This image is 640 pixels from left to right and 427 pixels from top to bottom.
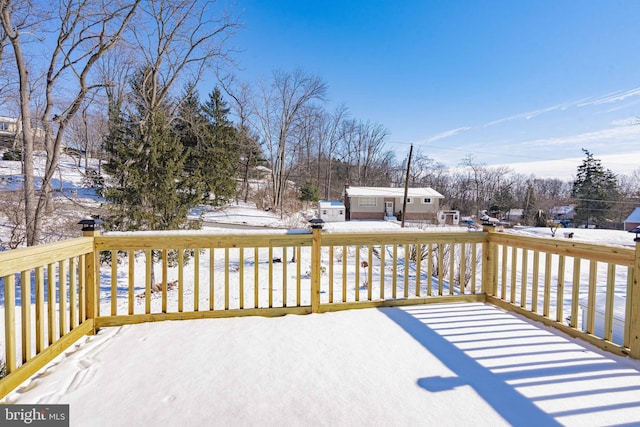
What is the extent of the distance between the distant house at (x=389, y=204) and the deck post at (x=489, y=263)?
20685 millimetres

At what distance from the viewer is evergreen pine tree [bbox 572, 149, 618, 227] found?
26078mm

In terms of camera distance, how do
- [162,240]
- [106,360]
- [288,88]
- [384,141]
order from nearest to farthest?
[106,360] < [162,240] < [288,88] < [384,141]

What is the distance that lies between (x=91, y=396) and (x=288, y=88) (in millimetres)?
22887

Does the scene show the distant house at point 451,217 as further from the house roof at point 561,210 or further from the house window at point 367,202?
the house roof at point 561,210

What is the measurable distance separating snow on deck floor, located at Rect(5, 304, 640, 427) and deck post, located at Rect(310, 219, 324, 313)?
0.23 meters

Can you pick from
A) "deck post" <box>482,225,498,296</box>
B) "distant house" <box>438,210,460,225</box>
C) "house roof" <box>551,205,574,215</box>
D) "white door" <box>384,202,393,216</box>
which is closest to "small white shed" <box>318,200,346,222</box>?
"white door" <box>384,202,393,216</box>

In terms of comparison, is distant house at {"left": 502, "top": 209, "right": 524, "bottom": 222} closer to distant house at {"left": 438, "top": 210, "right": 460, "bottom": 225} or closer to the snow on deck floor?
distant house at {"left": 438, "top": 210, "right": 460, "bottom": 225}

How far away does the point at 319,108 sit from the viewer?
24.0 meters

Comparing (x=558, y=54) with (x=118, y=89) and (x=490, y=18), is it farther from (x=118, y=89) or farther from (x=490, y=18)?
(x=118, y=89)

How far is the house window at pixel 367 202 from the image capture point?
24312 mm

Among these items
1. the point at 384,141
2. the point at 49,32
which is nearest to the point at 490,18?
the point at 49,32

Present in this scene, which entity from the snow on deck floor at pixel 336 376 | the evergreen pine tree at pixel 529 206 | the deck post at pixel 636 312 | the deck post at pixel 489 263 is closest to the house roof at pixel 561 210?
the evergreen pine tree at pixel 529 206

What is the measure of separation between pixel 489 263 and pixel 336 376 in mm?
2346

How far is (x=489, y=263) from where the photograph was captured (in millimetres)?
3361
